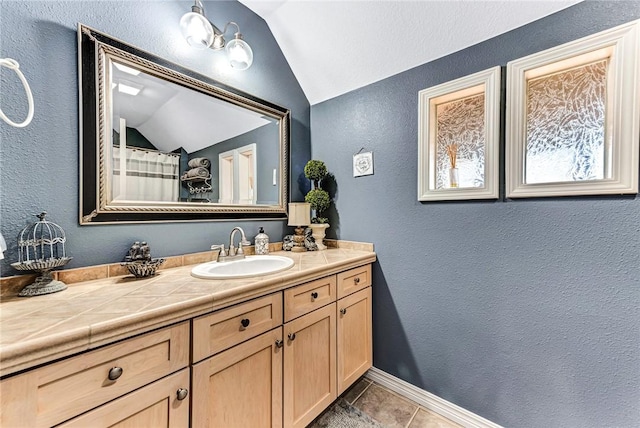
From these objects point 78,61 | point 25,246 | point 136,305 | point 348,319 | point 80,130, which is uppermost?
point 78,61

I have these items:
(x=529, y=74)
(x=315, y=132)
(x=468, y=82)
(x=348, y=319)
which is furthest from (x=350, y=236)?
(x=529, y=74)

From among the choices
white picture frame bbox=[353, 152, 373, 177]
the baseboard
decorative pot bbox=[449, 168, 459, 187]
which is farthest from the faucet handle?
decorative pot bbox=[449, 168, 459, 187]

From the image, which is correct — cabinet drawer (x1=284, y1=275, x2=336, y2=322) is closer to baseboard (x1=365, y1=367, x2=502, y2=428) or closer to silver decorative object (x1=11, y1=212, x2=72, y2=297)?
baseboard (x1=365, y1=367, x2=502, y2=428)

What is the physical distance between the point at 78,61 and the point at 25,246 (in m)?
0.81

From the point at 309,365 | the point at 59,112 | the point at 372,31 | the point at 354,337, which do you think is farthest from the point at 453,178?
the point at 59,112

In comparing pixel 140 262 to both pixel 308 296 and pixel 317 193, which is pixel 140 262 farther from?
pixel 317 193

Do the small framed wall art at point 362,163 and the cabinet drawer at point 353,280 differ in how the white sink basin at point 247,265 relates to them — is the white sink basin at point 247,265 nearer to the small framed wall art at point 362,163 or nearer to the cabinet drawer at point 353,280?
the cabinet drawer at point 353,280

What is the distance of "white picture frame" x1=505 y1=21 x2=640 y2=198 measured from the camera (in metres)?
1.02

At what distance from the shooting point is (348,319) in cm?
157

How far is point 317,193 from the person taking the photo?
195 cm

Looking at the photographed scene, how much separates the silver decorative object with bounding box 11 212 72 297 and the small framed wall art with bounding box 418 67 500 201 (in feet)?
5.96

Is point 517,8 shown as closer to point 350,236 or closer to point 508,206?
point 508,206

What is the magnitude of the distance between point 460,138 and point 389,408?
1.73m

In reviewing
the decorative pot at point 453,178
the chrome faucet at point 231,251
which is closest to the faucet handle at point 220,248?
the chrome faucet at point 231,251
